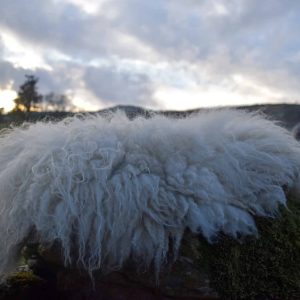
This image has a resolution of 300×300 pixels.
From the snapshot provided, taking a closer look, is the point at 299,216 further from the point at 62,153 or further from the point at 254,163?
the point at 62,153

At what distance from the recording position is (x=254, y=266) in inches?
76.8

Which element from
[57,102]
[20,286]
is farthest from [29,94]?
[20,286]

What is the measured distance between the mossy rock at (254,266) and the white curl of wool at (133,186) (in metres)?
0.07

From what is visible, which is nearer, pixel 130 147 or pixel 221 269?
pixel 221 269

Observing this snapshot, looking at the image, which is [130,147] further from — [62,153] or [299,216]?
[299,216]

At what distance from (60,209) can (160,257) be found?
0.51m

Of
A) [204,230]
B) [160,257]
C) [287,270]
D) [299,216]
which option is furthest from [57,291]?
[299,216]

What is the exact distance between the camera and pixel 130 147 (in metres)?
2.18

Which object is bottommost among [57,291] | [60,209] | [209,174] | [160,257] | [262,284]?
[57,291]

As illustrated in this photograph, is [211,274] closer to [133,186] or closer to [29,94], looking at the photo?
[133,186]

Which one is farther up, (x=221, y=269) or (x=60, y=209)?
(x=60, y=209)

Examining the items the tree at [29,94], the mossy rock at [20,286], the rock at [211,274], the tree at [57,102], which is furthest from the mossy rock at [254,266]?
the tree at [57,102]

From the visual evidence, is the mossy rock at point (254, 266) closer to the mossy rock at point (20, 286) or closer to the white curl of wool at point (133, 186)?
the white curl of wool at point (133, 186)

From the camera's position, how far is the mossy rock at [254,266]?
1.91m
